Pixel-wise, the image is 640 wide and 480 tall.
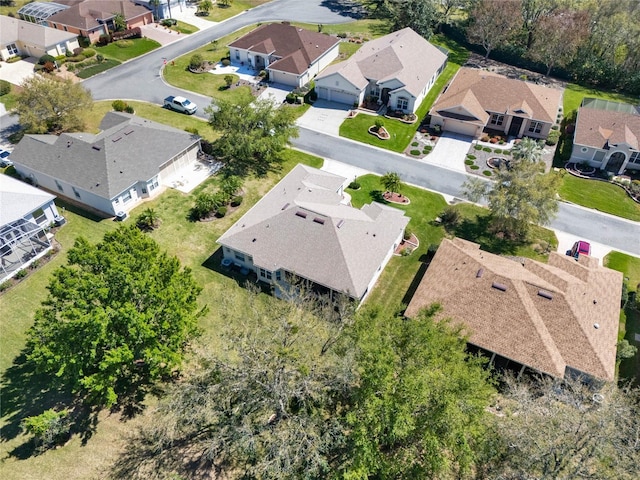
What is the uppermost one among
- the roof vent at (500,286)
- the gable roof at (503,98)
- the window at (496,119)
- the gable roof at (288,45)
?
the gable roof at (288,45)

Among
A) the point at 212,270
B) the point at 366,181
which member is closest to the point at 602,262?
the point at 366,181

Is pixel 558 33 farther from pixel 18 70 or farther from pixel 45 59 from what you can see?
pixel 18 70

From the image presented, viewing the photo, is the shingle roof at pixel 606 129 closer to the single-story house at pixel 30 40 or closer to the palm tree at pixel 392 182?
the palm tree at pixel 392 182

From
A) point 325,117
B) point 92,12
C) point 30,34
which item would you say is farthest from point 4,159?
point 92,12

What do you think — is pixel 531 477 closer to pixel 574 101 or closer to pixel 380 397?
pixel 380 397

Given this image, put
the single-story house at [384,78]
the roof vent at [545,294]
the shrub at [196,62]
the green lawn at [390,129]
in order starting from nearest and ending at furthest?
the roof vent at [545,294] < the green lawn at [390,129] < the single-story house at [384,78] < the shrub at [196,62]

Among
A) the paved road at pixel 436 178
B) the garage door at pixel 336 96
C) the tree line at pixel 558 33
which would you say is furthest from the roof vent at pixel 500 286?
the tree line at pixel 558 33
